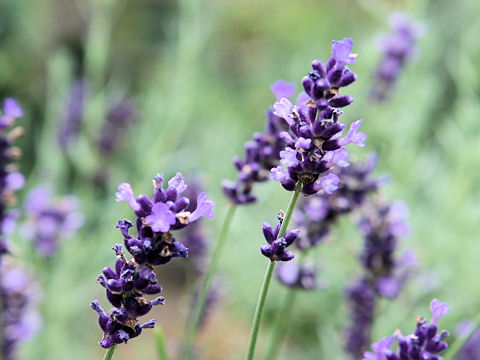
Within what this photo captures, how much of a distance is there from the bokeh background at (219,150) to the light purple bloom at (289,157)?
0.80 m

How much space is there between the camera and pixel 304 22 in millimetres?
5402

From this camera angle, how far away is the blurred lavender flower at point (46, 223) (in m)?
2.04

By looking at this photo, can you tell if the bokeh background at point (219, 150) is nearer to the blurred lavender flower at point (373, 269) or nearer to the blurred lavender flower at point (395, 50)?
the blurred lavender flower at point (395, 50)

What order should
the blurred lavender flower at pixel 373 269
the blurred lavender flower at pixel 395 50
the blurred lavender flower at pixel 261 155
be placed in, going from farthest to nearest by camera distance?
the blurred lavender flower at pixel 395 50
the blurred lavender flower at pixel 373 269
the blurred lavender flower at pixel 261 155

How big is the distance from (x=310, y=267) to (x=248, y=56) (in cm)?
423

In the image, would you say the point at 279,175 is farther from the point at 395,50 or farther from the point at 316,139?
the point at 395,50

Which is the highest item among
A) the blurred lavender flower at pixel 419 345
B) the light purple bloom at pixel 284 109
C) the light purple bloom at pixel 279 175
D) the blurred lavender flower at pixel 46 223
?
the blurred lavender flower at pixel 46 223

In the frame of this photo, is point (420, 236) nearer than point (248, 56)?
Yes

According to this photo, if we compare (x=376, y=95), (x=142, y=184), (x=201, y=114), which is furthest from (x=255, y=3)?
(x=142, y=184)

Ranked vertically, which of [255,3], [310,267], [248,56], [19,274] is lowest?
[310,267]

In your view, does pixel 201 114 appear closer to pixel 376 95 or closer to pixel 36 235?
pixel 376 95

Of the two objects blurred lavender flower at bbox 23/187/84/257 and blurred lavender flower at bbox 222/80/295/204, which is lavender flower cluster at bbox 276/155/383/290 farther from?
blurred lavender flower at bbox 23/187/84/257

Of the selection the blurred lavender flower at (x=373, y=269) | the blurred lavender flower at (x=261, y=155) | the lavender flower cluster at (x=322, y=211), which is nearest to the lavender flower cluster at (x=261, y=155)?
the blurred lavender flower at (x=261, y=155)

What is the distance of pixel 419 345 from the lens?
90 cm
